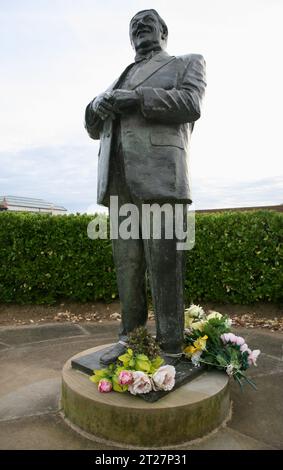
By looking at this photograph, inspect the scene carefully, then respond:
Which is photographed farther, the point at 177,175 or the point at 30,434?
the point at 177,175

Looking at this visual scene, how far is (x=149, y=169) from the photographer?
2664 mm

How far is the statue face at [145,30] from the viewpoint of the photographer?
2.85m

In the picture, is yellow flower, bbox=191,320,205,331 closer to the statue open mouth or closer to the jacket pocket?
the jacket pocket

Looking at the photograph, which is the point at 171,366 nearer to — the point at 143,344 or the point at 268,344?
the point at 143,344

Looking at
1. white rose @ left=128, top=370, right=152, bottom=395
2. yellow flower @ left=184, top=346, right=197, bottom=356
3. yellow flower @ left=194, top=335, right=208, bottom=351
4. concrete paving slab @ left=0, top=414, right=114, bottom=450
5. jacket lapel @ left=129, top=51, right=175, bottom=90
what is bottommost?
concrete paving slab @ left=0, top=414, right=114, bottom=450

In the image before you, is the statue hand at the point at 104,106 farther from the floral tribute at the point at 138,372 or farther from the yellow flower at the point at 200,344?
the yellow flower at the point at 200,344

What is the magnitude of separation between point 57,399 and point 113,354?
1.86ft

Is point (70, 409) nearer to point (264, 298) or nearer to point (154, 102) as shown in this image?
point (154, 102)

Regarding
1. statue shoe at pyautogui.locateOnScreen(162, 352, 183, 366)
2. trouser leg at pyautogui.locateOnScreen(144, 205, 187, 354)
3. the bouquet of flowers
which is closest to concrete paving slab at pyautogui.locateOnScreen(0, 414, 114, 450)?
statue shoe at pyautogui.locateOnScreen(162, 352, 183, 366)

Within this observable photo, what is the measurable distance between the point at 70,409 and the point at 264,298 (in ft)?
13.5

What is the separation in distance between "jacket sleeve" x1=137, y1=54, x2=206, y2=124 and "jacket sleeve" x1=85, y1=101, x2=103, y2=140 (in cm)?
51

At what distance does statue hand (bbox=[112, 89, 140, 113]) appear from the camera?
265 centimetres

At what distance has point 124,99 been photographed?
266cm
